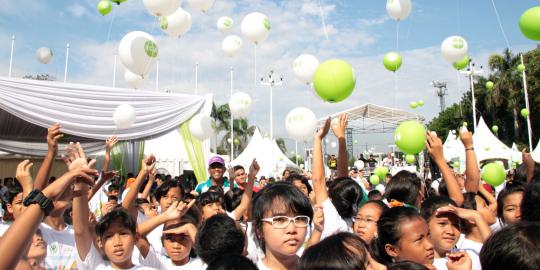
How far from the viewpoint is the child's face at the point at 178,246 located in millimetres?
2822

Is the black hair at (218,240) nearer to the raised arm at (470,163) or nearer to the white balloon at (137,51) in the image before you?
the raised arm at (470,163)

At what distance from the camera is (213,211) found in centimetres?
340

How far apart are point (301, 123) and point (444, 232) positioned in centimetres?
299

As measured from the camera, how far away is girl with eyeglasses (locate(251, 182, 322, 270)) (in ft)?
6.73

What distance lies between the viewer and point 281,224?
208 cm

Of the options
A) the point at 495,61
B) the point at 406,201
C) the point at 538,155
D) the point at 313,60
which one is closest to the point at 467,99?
the point at 495,61

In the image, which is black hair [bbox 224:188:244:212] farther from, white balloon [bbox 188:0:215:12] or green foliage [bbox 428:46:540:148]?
green foliage [bbox 428:46:540:148]

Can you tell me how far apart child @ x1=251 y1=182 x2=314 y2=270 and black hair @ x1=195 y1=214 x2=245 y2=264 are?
0.60 ft

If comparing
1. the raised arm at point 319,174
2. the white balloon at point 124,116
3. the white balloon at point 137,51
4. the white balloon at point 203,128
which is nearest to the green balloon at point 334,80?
the raised arm at point 319,174

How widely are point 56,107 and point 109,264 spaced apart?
7347 mm

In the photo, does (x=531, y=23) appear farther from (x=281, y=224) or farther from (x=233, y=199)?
(x=281, y=224)

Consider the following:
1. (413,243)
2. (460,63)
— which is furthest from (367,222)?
(460,63)

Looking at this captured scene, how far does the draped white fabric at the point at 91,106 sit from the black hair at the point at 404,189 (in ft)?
24.2

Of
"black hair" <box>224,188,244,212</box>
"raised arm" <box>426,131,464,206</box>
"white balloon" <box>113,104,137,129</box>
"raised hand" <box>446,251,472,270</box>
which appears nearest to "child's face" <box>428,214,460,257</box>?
"raised hand" <box>446,251,472,270</box>
